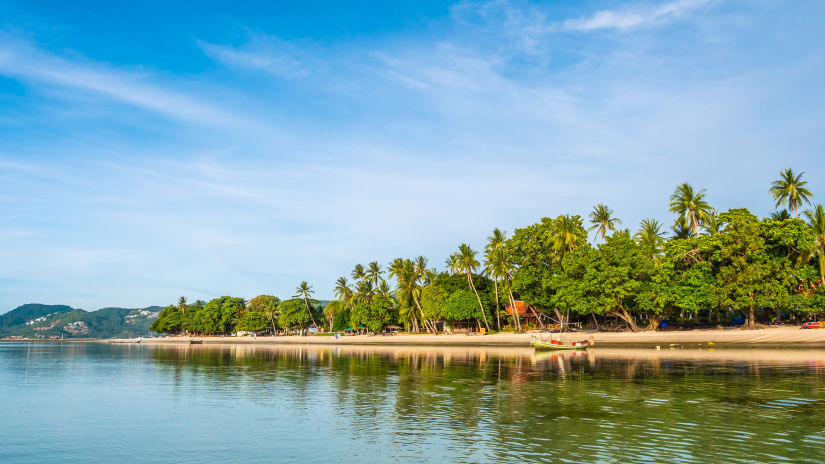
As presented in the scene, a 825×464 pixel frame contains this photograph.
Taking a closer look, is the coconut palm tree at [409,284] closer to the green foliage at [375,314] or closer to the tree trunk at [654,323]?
the green foliage at [375,314]

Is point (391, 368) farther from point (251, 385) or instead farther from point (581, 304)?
point (581, 304)

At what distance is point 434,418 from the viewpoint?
1991 cm

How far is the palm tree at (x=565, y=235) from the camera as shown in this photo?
7712 cm

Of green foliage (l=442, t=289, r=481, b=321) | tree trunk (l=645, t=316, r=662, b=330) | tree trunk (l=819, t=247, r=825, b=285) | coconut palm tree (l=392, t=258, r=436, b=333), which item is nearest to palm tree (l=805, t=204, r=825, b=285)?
tree trunk (l=819, t=247, r=825, b=285)

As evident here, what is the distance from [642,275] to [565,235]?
1333cm

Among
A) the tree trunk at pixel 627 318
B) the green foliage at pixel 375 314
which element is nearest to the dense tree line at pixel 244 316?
the green foliage at pixel 375 314

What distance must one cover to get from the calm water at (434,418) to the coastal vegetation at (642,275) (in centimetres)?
2716

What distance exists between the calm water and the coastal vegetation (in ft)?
89.1

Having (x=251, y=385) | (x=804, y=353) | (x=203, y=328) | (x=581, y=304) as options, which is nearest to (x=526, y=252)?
(x=581, y=304)

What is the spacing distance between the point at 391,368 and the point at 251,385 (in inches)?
526

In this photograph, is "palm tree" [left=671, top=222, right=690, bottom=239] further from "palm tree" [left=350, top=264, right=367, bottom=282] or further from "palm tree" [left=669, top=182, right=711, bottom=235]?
"palm tree" [left=350, top=264, right=367, bottom=282]

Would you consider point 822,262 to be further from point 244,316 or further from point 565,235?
point 244,316

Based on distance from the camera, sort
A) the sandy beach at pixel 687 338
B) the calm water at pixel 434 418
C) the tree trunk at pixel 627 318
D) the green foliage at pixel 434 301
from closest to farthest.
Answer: the calm water at pixel 434 418 < the sandy beach at pixel 687 338 < the tree trunk at pixel 627 318 < the green foliage at pixel 434 301

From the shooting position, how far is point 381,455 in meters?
14.7
